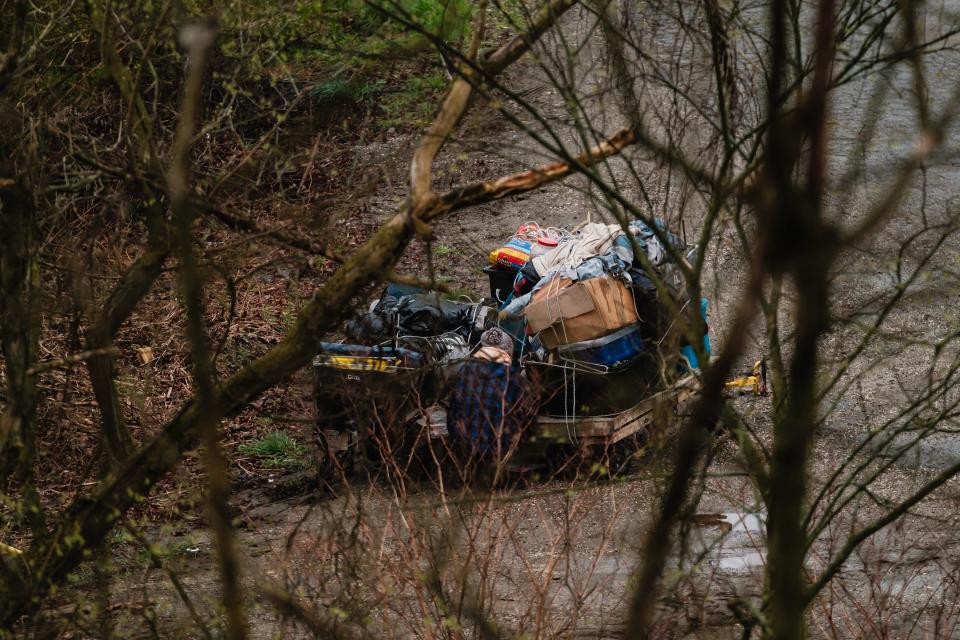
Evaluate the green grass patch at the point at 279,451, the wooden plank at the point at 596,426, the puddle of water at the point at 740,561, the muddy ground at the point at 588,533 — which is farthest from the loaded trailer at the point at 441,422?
the green grass patch at the point at 279,451

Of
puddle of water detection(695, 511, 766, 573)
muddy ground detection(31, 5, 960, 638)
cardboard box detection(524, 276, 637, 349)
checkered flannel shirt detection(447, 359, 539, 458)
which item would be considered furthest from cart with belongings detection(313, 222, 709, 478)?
puddle of water detection(695, 511, 766, 573)

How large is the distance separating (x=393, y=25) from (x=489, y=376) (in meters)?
3.57

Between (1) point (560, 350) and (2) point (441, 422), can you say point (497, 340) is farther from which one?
(2) point (441, 422)

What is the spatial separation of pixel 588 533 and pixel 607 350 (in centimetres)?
148

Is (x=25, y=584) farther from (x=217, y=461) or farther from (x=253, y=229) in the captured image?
(x=217, y=461)

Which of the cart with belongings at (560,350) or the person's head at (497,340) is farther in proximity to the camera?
the person's head at (497,340)

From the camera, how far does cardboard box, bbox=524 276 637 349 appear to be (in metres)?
9.19

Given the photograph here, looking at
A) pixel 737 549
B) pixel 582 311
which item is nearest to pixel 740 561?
pixel 737 549

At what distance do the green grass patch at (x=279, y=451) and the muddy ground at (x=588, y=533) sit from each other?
0.65 feet

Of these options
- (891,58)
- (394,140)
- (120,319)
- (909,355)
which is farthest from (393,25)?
(394,140)

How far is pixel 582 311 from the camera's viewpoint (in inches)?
362

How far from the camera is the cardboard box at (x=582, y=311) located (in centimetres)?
919

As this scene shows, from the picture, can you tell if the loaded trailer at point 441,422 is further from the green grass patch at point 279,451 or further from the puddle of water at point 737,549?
the green grass patch at point 279,451

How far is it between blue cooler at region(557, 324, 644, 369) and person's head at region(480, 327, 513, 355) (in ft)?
1.36
